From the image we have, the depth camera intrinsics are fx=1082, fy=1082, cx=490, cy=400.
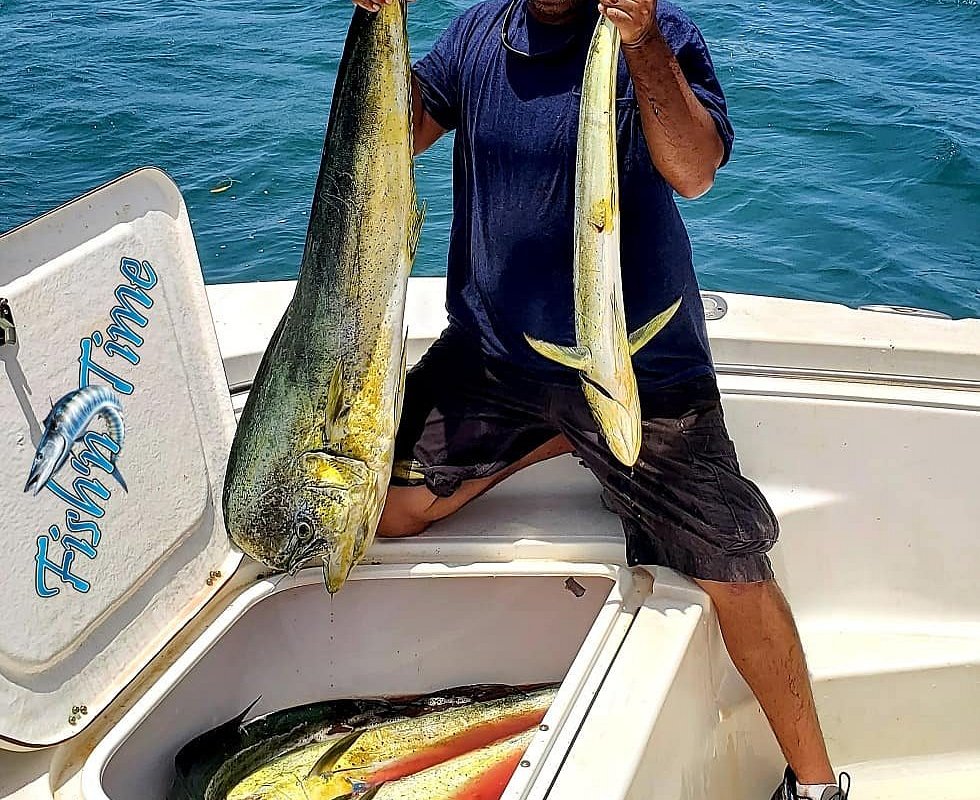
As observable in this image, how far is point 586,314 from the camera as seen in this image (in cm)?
180

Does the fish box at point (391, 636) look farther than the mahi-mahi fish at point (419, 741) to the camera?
Yes

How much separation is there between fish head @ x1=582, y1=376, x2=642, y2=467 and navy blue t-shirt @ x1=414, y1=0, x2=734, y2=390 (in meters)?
0.28

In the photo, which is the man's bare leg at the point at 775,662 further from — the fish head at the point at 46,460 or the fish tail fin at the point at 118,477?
the fish head at the point at 46,460

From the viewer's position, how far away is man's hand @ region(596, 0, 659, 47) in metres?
1.63

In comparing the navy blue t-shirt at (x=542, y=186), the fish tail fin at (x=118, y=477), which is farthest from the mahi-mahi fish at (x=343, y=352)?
the navy blue t-shirt at (x=542, y=186)

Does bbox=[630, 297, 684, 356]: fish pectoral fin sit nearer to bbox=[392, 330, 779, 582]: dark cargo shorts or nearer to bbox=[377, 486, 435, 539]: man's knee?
bbox=[392, 330, 779, 582]: dark cargo shorts

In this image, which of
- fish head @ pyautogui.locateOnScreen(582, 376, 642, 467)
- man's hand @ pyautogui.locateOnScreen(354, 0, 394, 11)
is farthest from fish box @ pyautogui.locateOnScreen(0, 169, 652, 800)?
man's hand @ pyautogui.locateOnScreen(354, 0, 394, 11)

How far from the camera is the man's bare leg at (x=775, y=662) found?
2.15m

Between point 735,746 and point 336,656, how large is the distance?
91 centimetres

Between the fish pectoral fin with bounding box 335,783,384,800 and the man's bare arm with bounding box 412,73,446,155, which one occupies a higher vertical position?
the man's bare arm with bounding box 412,73,446,155

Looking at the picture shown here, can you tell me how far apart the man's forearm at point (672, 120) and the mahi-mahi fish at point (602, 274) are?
0.11 m

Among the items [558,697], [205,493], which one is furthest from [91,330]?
[558,697]

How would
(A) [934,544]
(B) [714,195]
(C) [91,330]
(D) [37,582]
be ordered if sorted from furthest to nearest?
(B) [714,195] < (A) [934,544] < (C) [91,330] < (D) [37,582]

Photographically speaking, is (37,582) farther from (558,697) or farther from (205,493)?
(558,697)
